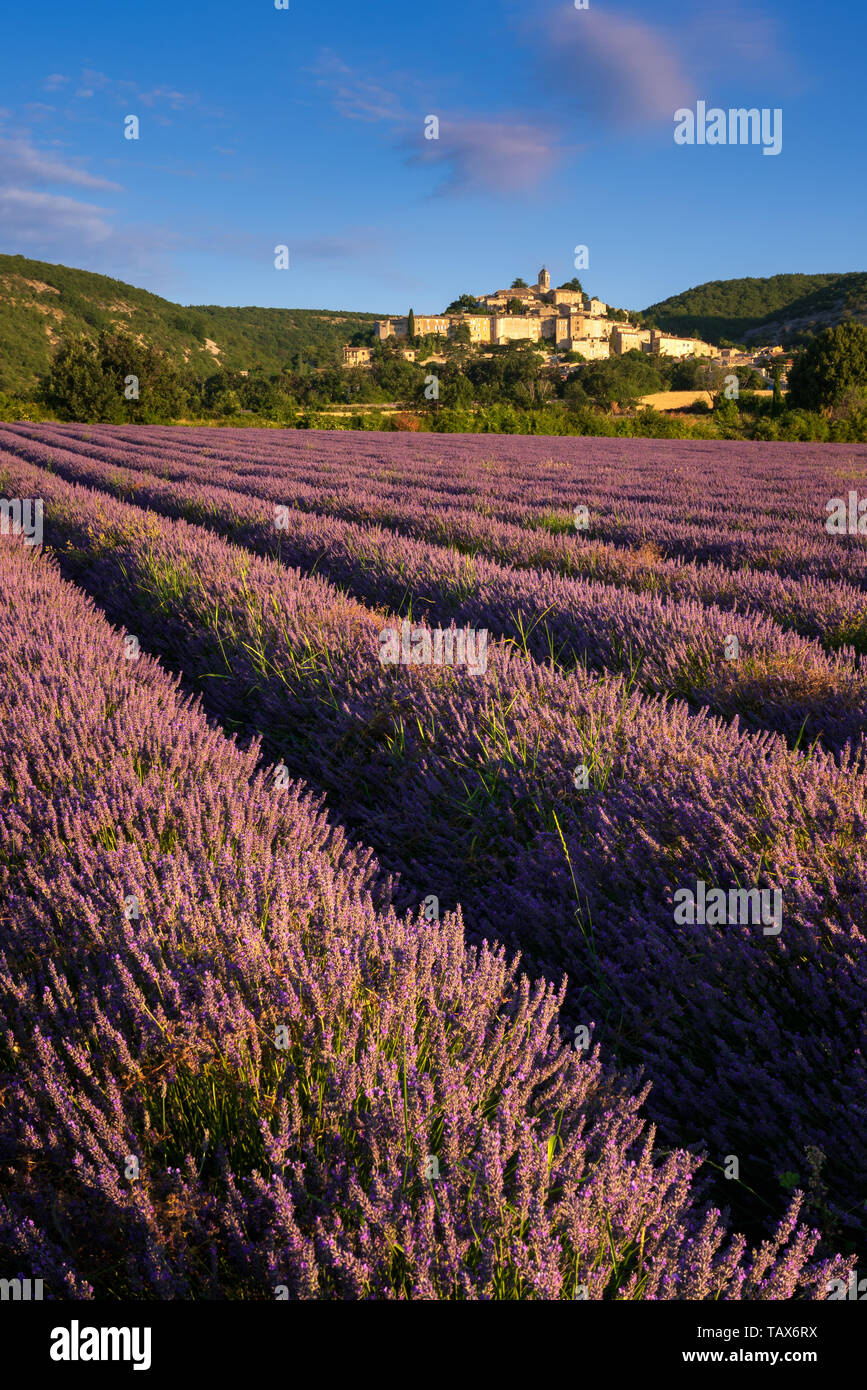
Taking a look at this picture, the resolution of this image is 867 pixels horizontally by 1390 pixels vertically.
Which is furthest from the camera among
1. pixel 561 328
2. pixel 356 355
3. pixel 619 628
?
pixel 561 328

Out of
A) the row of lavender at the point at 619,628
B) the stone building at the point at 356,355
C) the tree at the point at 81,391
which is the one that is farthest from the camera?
the stone building at the point at 356,355

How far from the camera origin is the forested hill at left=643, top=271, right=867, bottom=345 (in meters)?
92.0

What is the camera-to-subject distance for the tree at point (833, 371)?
4069 centimetres

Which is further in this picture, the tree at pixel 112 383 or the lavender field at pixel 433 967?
the tree at pixel 112 383

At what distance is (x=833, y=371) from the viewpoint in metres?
41.0

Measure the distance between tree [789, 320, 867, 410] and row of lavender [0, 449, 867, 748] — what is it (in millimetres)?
42187

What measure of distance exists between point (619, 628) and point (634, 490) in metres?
7.56

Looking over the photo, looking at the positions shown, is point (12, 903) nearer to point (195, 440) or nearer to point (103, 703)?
point (103, 703)

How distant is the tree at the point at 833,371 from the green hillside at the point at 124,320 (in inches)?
2510

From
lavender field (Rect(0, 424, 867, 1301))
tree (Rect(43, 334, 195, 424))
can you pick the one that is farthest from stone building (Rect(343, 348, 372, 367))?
lavender field (Rect(0, 424, 867, 1301))

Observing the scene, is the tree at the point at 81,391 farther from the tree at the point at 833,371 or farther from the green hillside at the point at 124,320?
the green hillside at the point at 124,320

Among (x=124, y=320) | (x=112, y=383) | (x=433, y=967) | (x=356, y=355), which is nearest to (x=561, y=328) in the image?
(x=356, y=355)

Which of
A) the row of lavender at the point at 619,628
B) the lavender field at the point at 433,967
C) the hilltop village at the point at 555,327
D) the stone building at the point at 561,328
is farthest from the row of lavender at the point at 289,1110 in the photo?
the stone building at the point at 561,328

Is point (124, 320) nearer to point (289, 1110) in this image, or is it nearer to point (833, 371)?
point (833, 371)
